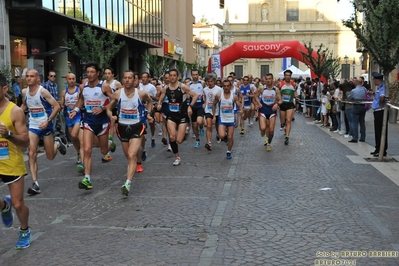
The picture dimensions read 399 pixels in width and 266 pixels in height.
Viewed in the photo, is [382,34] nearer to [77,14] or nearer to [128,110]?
[128,110]

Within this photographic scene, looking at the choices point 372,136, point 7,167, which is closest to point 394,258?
point 7,167

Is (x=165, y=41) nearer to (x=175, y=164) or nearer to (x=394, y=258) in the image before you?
(x=175, y=164)

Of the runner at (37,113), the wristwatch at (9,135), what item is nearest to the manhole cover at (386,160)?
the runner at (37,113)

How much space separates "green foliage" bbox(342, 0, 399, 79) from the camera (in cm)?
1150

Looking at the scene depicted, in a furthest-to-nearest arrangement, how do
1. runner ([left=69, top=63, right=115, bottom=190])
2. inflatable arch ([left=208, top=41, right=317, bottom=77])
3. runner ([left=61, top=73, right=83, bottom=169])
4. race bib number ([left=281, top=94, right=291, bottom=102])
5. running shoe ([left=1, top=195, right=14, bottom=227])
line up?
1. inflatable arch ([left=208, top=41, right=317, bottom=77])
2. race bib number ([left=281, top=94, right=291, bottom=102])
3. runner ([left=61, top=73, right=83, bottom=169])
4. runner ([left=69, top=63, right=115, bottom=190])
5. running shoe ([left=1, top=195, right=14, bottom=227])

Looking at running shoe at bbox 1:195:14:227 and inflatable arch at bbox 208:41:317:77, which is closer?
running shoe at bbox 1:195:14:227

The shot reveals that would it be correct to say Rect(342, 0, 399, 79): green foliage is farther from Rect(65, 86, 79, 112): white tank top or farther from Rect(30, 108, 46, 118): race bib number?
Rect(30, 108, 46, 118): race bib number

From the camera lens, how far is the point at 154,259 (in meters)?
5.13

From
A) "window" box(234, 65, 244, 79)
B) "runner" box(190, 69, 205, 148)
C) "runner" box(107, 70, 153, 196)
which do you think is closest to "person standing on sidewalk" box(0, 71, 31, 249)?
"runner" box(107, 70, 153, 196)

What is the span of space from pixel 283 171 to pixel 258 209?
10.6 feet

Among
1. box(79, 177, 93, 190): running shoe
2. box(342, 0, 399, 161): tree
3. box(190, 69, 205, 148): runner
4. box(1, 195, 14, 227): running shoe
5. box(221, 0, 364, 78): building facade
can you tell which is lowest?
box(79, 177, 93, 190): running shoe

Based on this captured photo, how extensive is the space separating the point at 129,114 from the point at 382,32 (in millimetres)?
6296

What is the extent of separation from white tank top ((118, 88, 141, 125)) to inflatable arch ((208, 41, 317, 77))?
20176mm

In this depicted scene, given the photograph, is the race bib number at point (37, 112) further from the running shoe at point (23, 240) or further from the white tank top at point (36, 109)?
the running shoe at point (23, 240)
